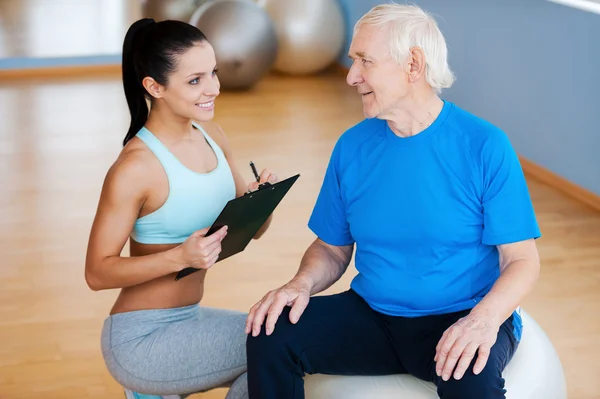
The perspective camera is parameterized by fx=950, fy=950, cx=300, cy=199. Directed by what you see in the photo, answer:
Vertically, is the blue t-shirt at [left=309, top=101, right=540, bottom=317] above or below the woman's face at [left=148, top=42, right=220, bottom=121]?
below

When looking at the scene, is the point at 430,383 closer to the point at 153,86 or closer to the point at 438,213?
the point at 438,213

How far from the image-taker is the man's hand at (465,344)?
1.63 metres

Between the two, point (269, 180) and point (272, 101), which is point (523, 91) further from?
point (269, 180)

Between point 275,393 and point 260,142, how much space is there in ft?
9.82

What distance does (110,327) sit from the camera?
78.5 inches

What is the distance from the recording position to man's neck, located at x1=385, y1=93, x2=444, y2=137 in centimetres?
187

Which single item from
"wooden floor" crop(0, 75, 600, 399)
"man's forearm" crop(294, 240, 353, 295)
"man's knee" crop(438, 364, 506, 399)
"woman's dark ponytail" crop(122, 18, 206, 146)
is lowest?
"wooden floor" crop(0, 75, 600, 399)

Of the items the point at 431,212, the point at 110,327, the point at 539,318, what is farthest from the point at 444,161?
the point at 539,318

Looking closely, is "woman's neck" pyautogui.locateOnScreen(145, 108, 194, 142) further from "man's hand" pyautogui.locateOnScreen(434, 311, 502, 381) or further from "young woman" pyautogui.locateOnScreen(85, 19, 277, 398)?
"man's hand" pyautogui.locateOnScreen(434, 311, 502, 381)

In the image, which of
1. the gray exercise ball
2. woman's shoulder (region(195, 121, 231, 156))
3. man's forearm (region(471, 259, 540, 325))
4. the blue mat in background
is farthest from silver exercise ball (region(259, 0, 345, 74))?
man's forearm (region(471, 259, 540, 325))

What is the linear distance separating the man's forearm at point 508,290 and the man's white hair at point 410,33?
400 mm

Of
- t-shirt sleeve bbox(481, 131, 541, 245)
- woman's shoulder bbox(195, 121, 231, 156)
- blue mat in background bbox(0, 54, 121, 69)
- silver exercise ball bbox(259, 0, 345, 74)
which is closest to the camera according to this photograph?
t-shirt sleeve bbox(481, 131, 541, 245)

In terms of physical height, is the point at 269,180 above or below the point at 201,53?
below

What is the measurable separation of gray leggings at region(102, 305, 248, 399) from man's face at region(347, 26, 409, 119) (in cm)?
53
